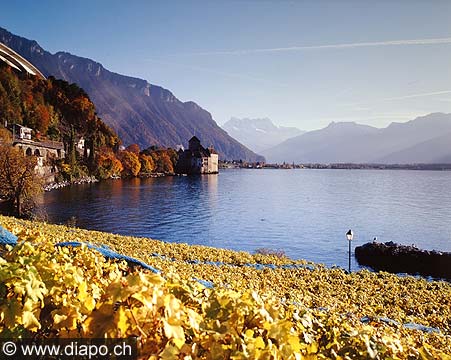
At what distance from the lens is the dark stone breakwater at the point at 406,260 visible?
2877 cm

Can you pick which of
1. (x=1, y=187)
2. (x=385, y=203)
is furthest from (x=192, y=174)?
(x=1, y=187)

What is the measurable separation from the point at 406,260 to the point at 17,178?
36.4 meters

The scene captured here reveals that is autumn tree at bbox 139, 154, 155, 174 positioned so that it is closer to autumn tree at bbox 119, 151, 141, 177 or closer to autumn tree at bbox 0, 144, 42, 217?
autumn tree at bbox 119, 151, 141, 177

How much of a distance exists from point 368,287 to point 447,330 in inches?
206

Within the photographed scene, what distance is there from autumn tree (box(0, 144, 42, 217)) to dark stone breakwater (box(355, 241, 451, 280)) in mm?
31818

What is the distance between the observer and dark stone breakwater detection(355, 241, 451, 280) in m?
28.8

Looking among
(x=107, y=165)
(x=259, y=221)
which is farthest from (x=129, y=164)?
(x=259, y=221)

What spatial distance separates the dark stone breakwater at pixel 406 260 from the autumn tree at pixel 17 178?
104 ft

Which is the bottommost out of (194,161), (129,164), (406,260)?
(406,260)

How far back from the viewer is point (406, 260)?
30422 millimetres

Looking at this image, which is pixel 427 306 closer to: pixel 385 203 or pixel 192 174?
pixel 385 203

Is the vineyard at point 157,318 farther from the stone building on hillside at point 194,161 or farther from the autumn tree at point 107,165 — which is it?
the stone building on hillside at point 194,161

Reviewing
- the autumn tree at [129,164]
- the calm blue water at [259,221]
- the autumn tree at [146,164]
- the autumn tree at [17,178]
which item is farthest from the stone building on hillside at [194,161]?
the autumn tree at [17,178]

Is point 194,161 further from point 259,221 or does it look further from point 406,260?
point 406,260
